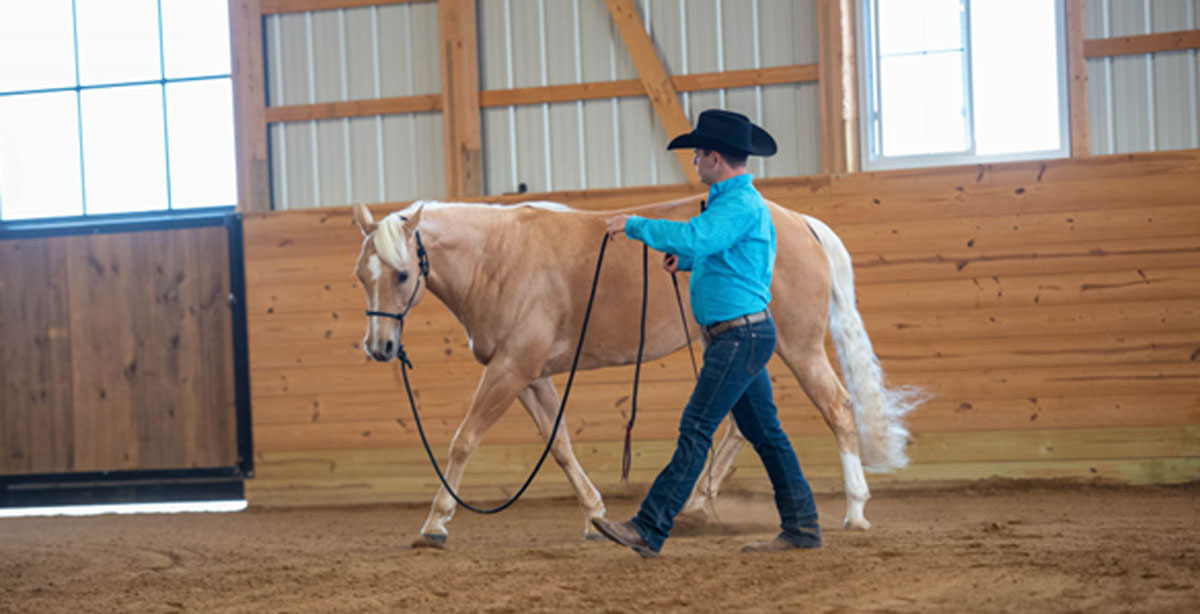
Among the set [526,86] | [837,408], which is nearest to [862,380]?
[837,408]

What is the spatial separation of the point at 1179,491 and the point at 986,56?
9.09 feet

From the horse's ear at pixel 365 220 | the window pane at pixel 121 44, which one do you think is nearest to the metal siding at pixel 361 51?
the window pane at pixel 121 44

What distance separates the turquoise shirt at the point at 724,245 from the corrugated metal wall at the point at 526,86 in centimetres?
317

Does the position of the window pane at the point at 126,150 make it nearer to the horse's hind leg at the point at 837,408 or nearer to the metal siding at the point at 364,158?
the metal siding at the point at 364,158

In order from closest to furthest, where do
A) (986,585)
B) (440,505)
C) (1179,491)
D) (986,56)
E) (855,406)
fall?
(986,585)
(440,505)
(855,406)
(1179,491)
(986,56)

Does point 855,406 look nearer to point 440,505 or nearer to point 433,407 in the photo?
point 440,505

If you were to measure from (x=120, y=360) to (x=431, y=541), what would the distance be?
142 inches

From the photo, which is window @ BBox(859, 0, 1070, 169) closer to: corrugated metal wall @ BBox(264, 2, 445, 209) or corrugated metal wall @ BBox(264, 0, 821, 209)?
corrugated metal wall @ BBox(264, 0, 821, 209)

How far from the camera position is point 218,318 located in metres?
6.98

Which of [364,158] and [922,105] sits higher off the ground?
[922,105]

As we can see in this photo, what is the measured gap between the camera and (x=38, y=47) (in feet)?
24.6

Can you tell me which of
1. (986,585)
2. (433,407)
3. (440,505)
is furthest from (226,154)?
(986,585)

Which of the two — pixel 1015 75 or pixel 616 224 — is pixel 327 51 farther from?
pixel 1015 75

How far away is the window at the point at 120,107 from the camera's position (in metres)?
7.35
